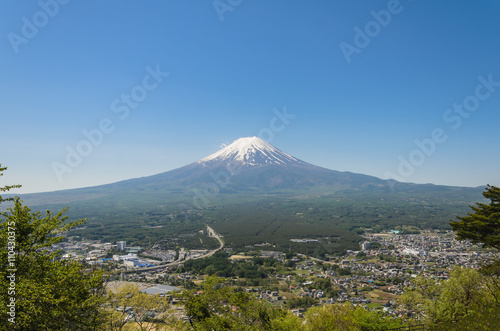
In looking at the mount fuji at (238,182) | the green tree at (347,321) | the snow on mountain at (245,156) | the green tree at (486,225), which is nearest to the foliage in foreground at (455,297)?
the green tree at (347,321)

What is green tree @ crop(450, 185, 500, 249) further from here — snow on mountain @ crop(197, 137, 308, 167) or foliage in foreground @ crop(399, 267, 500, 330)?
snow on mountain @ crop(197, 137, 308, 167)

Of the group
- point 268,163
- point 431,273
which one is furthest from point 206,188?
point 431,273

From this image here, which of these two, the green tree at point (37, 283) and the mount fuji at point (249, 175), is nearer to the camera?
the green tree at point (37, 283)

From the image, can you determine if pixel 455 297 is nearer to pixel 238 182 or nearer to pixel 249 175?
pixel 238 182

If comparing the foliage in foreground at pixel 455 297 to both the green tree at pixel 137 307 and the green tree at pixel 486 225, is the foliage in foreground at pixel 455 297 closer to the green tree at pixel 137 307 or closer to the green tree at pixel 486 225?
the green tree at pixel 486 225

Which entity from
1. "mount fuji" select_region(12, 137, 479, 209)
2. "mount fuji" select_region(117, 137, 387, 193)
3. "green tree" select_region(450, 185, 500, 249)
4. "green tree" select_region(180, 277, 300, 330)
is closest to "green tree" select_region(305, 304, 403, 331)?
"green tree" select_region(180, 277, 300, 330)

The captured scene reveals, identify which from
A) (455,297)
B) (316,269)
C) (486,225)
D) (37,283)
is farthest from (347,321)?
(316,269)
